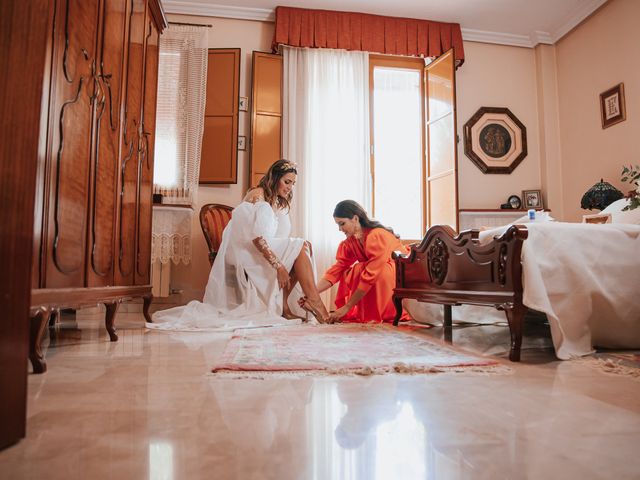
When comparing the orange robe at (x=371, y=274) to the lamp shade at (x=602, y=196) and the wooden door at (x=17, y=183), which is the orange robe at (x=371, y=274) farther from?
the wooden door at (x=17, y=183)

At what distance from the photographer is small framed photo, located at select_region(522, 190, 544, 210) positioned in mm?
5289

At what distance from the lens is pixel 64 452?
2.52ft

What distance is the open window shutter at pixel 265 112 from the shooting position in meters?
4.75

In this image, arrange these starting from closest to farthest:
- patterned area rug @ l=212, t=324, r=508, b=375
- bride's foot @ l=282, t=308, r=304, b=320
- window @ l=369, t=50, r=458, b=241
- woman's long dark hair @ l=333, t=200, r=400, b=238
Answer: patterned area rug @ l=212, t=324, r=508, b=375, bride's foot @ l=282, t=308, r=304, b=320, woman's long dark hair @ l=333, t=200, r=400, b=238, window @ l=369, t=50, r=458, b=241

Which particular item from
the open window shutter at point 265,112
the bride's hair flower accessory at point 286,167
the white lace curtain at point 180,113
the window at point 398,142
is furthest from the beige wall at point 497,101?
the white lace curtain at point 180,113

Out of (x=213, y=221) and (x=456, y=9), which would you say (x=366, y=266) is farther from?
(x=456, y=9)

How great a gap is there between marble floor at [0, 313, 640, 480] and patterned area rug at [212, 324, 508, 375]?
89 millimetres

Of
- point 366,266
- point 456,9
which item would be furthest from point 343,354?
point 456,9

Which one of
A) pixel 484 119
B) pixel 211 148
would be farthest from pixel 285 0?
pixel 484 119

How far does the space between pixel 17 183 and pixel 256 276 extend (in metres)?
2.53

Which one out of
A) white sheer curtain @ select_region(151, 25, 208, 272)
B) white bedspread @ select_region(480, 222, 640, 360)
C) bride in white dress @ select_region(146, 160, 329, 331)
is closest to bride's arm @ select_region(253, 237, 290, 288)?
bride in white dress @ select_region(146, 160, 329, 331)

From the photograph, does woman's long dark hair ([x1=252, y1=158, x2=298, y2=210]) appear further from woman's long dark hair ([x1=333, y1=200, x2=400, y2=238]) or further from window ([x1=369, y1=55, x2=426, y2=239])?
window ([x1=369, y1=55, x2=426, y2=239])

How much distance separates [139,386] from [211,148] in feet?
12.1

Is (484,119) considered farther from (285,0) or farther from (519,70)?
(285,0)
